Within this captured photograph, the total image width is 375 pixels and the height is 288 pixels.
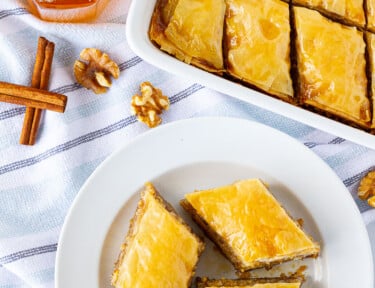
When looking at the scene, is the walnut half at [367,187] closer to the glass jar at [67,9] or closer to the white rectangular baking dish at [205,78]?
the white rectangular baking dish at [205,78]

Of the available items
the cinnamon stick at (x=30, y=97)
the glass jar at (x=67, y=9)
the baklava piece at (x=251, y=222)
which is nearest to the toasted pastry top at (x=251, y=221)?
the baklava piece at (x=251, y=222)

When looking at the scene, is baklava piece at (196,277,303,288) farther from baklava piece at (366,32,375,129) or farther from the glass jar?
the glass jar

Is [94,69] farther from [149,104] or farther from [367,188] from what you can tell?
[367,188]

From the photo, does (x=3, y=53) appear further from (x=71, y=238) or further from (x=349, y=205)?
(x=349, y=205)

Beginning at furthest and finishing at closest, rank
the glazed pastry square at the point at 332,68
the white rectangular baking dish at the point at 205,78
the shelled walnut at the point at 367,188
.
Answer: the shelled walnut at the point at 367,188 → the glazed pastry square at the point at 332,68 → the white rectangular baking dish at the point at 205,78

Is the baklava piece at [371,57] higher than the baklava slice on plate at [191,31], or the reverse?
the baklava slice on plate at [191,31]

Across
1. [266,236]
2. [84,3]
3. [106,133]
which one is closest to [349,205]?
[266,236]
